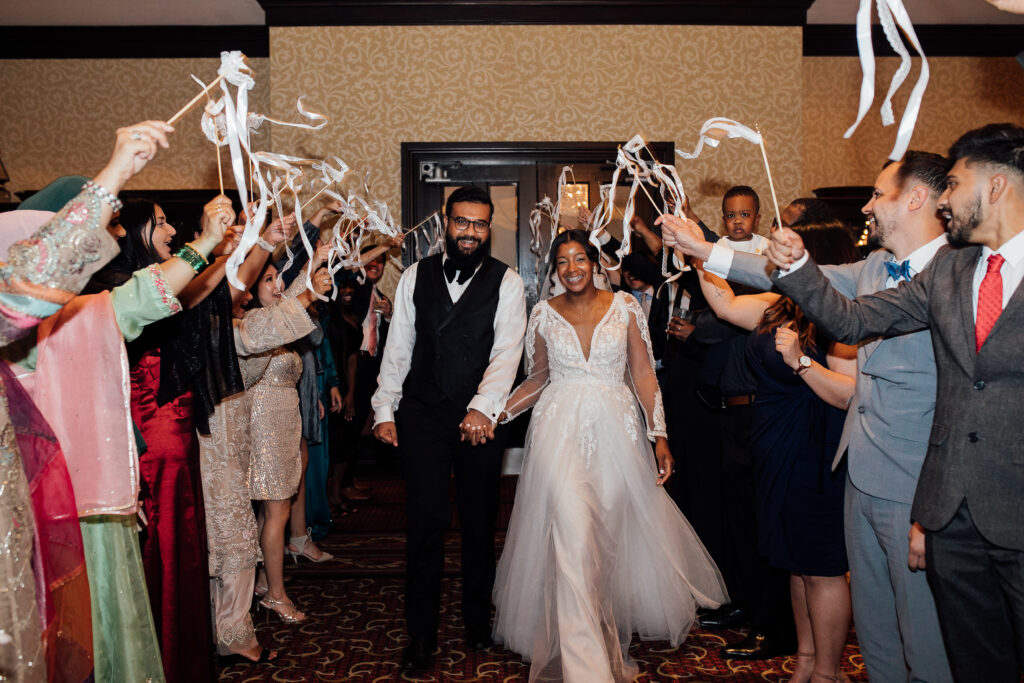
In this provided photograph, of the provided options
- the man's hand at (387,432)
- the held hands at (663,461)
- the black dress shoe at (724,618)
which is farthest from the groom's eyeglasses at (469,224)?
the black dress shoe at (724,618)

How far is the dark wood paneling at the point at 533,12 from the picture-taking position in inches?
258

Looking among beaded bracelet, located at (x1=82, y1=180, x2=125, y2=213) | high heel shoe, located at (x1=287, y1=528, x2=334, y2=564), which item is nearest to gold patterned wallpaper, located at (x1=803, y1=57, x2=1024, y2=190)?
high heel shoe, located at (x1=287, y1=528, x2=334, y2=564)

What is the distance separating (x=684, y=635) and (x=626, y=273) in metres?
2.49

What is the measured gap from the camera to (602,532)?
121 inches

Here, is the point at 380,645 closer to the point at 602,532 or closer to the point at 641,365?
the point at 602,532

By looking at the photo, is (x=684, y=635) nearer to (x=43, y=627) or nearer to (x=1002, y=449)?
(x=1002, y=449)

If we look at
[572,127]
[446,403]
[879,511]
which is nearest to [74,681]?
[446,403]

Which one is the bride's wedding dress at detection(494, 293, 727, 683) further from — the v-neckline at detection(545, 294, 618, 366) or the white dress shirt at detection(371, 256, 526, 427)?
the white dress shirt at detection(371, 256, 526, 427)

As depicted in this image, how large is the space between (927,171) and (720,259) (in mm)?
607

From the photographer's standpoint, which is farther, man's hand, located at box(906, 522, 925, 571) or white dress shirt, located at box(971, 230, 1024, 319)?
man's hand, located at box(906, 522, 925, 571)

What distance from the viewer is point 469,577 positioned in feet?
11.3

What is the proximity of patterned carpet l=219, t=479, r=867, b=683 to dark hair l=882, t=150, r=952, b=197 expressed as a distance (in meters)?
2.00

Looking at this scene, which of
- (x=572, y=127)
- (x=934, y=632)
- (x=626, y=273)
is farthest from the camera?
(x=572, y=127)

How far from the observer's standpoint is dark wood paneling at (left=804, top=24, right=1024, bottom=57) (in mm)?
7320
